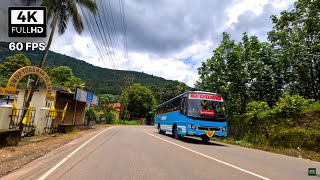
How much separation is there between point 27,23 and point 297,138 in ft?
50.5

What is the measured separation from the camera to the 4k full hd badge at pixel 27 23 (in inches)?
534

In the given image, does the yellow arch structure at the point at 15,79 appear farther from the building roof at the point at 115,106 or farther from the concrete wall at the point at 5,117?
the building roof at the point at 115,106

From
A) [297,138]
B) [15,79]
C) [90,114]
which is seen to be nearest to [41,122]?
[15,79]

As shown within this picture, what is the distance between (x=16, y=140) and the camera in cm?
1314

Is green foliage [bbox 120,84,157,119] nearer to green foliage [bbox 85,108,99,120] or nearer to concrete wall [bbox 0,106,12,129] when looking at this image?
green foliage [bbox 85,108,99,120]

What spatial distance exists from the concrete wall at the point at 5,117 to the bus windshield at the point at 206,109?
1012 cm

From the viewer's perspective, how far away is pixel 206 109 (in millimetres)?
18516

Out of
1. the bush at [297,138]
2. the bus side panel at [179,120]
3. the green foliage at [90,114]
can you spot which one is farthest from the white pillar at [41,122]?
the green foliage at [90,114]

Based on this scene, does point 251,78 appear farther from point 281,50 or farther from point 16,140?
point 16,140

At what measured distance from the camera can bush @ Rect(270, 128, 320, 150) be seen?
15.2 metres

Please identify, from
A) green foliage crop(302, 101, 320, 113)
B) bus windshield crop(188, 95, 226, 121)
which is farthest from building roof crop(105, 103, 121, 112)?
green foliage crop(302, 101, 320, 113)

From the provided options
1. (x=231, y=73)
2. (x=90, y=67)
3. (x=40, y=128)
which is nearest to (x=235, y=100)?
(x=231, y=73)

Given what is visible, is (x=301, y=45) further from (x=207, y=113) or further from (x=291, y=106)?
(x=207, y=113)

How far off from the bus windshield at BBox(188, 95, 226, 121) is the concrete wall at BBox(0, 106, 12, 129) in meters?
10.1
